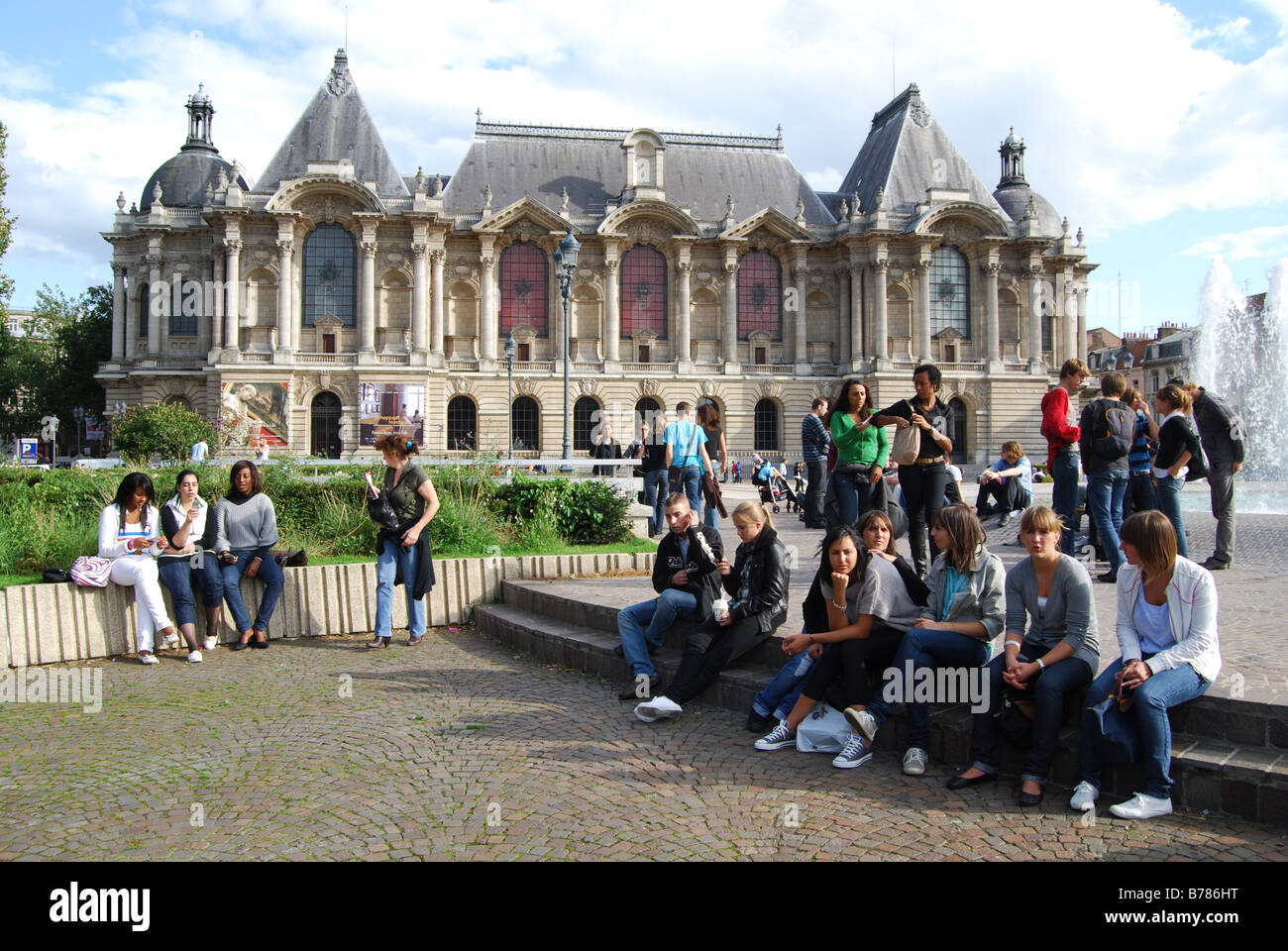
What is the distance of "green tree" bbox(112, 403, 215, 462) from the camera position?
28812mm

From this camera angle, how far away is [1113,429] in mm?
9273

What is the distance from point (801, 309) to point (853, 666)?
155 feet

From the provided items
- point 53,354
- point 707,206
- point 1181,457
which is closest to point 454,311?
point 707,206

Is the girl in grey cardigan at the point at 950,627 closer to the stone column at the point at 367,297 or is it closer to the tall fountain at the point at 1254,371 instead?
the tall fountain at the point at 1254,371

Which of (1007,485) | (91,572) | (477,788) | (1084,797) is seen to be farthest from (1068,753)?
(1007,485)

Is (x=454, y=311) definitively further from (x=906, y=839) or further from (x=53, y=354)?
(x=906, y=839)

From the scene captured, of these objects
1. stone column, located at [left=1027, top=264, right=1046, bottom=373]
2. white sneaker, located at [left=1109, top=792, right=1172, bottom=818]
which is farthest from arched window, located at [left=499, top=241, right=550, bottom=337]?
white sneaker, located at [left=1109, top=792, right=1172, bottom=818]

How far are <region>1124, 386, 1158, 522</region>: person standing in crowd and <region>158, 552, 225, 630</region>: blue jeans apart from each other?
30.0 feet

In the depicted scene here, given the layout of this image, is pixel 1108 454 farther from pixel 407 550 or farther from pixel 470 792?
pixel 470 792

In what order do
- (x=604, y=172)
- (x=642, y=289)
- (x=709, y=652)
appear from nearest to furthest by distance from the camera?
(x=709, y=652)
(x=642, y=289)
(x=604, y=172)

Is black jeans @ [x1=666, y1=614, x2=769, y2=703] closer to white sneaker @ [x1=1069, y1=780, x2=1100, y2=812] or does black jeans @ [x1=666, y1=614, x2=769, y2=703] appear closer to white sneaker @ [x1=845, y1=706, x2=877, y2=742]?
white sneaker @ [x1=845, y1=706, x2=877, y2=742]

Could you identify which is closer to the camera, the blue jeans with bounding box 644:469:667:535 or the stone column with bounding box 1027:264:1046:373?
the blue jeans with bounding box 644:469:667:535

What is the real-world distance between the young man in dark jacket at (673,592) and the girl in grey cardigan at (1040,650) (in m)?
2.40

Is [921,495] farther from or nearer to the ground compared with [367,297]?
nearer to the ground
